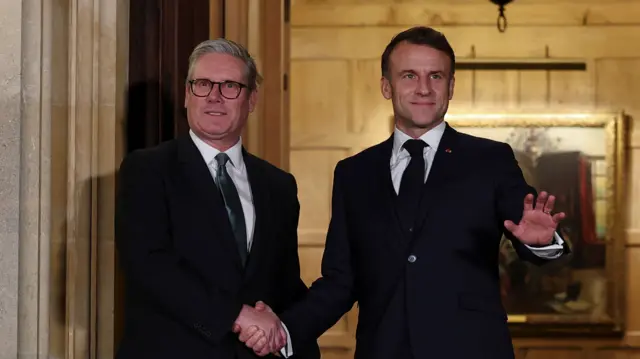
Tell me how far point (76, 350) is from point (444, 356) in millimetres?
938

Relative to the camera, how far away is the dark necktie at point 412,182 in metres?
2.59

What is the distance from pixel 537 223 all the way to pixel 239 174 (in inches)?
30.4

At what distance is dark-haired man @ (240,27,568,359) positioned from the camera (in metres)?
2.52

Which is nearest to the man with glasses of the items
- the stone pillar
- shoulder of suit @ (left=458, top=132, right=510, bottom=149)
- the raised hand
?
the stone pillar

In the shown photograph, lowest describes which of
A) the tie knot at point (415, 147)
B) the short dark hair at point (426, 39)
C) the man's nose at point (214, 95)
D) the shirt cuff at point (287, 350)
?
the shirt cuff at point (287, 350)

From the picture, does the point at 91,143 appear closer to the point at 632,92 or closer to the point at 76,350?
the point at 76,350

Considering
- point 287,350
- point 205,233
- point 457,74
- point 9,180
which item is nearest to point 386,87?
point 205,233

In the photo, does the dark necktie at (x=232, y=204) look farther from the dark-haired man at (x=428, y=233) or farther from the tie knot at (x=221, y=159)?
the dark-haired man at (x=428, y=233)

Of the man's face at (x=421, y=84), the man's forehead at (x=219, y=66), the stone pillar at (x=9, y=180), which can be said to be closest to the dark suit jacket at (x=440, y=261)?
the man's face at (x=421, y=84)

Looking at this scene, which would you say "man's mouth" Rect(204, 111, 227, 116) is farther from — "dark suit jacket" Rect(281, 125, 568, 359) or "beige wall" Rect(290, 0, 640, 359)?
"beige wall" Rect(290, 0, 640, 359)

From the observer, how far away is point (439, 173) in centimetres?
260

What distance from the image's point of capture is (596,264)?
22.2 feet

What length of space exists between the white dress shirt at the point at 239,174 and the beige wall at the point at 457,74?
4226mm

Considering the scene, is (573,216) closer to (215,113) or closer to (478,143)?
(478,143)
